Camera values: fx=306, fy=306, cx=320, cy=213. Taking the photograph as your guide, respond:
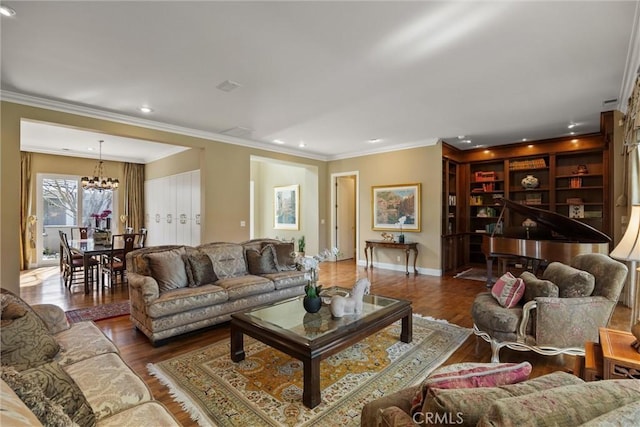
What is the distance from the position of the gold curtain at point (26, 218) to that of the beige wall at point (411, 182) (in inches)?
302

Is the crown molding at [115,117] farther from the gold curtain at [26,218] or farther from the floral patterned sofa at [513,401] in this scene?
Result: the floral patterned sofa at [513,401]

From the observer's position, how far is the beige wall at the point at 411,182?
6.50 metres

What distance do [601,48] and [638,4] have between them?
0.67 m

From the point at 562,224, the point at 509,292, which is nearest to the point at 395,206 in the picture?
the point at 562,224

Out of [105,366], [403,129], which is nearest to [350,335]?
[105,366]

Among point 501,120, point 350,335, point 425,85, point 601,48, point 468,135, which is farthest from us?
point 468,135

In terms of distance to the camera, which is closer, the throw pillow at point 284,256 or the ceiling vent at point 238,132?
the throw pillow at point 284,256

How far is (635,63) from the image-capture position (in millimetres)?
3031

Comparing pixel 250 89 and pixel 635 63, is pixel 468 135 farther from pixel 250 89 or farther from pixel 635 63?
pixel 250 89

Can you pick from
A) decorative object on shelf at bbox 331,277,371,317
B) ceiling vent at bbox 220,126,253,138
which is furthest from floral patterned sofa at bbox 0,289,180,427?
ceiling vent at bbox 220,126,253,138

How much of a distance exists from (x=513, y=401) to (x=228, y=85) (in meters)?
3.78

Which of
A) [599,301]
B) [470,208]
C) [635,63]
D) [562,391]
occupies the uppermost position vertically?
[635,63]

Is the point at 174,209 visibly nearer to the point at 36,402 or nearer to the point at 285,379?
the point at 285,379

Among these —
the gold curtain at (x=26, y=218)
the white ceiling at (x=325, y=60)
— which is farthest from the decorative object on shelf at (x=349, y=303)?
the gold curtain at (x=26, y=218)
